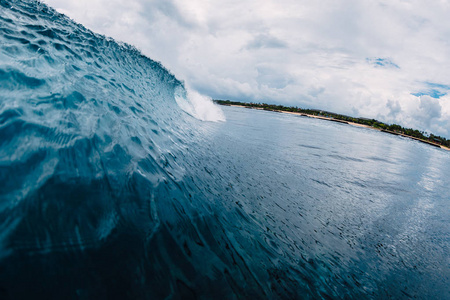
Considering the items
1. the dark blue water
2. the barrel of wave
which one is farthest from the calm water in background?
the barrel of wave

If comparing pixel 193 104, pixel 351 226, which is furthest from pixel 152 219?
pixel 193 104

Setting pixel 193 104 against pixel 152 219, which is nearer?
pixel 152 219

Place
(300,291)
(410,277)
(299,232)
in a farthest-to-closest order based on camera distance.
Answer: (299,232)
(410,277)
(300,291)

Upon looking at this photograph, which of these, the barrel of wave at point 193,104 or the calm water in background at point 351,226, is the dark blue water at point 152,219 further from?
the barrel of wave at point 193,104

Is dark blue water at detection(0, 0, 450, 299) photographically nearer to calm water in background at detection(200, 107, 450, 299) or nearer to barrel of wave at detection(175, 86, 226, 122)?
calm water in background at detection(200, 107, 450, 299)

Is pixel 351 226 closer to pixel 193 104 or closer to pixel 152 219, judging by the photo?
pixel 152 219

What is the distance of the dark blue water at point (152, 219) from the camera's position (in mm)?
2209

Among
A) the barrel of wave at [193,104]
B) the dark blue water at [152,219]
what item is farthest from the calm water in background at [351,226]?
the barrel of wave at [193,104]

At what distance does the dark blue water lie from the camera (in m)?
2.21

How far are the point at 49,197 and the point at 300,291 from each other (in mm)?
3637

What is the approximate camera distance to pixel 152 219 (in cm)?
315

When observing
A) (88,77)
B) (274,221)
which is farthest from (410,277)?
(88,77)

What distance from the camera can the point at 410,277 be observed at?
409 cm

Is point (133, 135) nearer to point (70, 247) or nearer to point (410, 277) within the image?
point (70, 247)
